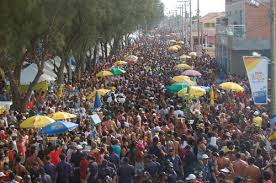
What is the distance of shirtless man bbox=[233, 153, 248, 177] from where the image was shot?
11.6m

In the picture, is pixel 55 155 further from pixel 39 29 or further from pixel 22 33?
pixel 39 29

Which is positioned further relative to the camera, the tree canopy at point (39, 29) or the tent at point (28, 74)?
the tent at point (28, 74)

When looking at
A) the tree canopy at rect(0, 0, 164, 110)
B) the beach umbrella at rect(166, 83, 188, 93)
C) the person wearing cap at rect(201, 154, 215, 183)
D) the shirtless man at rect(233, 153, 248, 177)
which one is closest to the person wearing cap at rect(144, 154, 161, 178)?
the person wearing cap at rect(201, 154, 215, 183)

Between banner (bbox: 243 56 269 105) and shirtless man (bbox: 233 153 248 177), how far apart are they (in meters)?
4.27

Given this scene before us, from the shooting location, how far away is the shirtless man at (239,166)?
11.6 meters

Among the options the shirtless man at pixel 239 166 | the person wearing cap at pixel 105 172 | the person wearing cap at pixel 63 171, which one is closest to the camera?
the shirtless man at pixel 239 166

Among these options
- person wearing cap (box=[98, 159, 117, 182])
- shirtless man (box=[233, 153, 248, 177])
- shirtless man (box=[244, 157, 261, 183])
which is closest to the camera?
shirtless man (box=[244, 157, 261, 183])

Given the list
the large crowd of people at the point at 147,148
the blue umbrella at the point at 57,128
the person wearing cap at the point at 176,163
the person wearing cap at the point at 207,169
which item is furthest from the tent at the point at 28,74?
the person wearing cap at the point at 207,169

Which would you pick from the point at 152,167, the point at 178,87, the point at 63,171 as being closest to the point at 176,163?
the point at 152,167

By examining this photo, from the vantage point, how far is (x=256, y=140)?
14.5 m

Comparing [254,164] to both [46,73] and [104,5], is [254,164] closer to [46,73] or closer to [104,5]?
[104,5]

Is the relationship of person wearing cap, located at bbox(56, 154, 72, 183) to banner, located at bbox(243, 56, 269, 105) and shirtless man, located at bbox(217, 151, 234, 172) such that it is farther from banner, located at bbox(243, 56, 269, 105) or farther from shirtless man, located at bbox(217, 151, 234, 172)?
banner, located at bbox(243, 56, 269, 105)

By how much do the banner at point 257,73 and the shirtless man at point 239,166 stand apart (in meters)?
4.27

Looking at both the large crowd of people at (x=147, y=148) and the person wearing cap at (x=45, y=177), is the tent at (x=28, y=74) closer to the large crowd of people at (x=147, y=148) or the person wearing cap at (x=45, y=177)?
the large crowd of people at (x=147, y=148)
